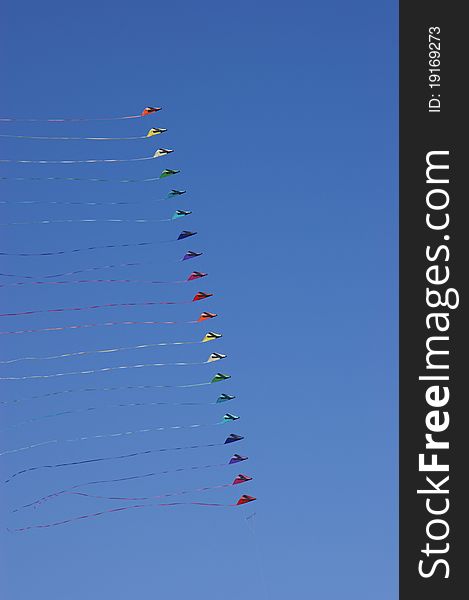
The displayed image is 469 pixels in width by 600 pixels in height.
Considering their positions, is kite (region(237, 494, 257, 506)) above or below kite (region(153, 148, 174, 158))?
below

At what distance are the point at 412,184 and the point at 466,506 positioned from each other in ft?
16.9

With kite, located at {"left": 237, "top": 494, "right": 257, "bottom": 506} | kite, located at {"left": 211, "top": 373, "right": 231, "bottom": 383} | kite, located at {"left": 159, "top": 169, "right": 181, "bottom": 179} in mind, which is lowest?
kite, located at {"left": 237, "top": 494, "right": 257, "bottom": 506}

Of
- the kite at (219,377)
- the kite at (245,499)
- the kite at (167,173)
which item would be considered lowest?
the kite at (245,499)

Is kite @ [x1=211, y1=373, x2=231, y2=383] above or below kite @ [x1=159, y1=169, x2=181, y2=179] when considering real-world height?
below

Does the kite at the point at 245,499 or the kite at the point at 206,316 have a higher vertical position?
the kite at the point at 206,316

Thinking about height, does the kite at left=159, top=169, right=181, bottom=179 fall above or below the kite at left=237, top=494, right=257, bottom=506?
above

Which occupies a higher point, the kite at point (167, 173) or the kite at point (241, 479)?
the kite at point (167, 173)

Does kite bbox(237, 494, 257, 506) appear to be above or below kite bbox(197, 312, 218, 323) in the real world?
below

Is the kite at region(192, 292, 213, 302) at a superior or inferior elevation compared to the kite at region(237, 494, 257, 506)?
superior

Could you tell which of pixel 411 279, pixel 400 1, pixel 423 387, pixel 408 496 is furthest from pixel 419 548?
pixel 400 1

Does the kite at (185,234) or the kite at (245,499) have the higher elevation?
the kite at (185,234)

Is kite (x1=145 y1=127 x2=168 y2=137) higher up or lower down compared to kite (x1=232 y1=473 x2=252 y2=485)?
higher up

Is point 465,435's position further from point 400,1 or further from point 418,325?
point 400,1

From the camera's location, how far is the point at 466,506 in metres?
27.2
